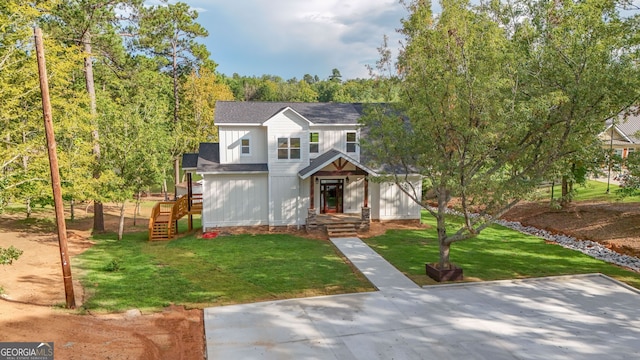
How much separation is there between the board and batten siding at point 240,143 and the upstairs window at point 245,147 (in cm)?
11

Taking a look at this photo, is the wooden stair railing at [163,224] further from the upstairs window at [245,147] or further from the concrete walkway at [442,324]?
the concrete walkway at [442,324]

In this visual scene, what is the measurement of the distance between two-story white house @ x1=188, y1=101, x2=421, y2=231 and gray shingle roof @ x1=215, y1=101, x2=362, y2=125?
6cm

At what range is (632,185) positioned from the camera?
12094mm

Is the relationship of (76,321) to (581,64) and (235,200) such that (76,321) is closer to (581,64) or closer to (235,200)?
(235,200)

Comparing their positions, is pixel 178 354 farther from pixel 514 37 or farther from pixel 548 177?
pixel 514 37

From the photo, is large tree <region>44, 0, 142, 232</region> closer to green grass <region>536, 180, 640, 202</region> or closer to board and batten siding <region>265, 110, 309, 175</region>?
board and batten siding <region>265, 110, 309, 175</region>

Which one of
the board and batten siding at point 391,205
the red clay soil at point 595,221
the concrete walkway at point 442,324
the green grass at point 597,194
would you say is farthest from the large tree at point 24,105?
the green grass at point 597,194

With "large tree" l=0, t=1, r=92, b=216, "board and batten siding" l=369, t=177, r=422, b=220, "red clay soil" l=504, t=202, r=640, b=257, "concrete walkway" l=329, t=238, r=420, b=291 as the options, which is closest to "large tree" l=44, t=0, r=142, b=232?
"large tree" l=0, t=1, r=92, b=216

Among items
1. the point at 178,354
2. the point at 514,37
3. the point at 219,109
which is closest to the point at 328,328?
the point at 178,354

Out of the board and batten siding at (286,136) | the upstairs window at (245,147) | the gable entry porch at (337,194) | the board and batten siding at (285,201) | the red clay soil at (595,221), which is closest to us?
the red clay soil at (595,221)

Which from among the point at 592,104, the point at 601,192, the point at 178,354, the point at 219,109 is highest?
the point at 219,109

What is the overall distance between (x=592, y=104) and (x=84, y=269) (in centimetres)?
1743

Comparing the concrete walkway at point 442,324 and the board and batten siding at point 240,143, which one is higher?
the board and batten siding at point 240,143

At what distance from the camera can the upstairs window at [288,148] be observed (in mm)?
20656
